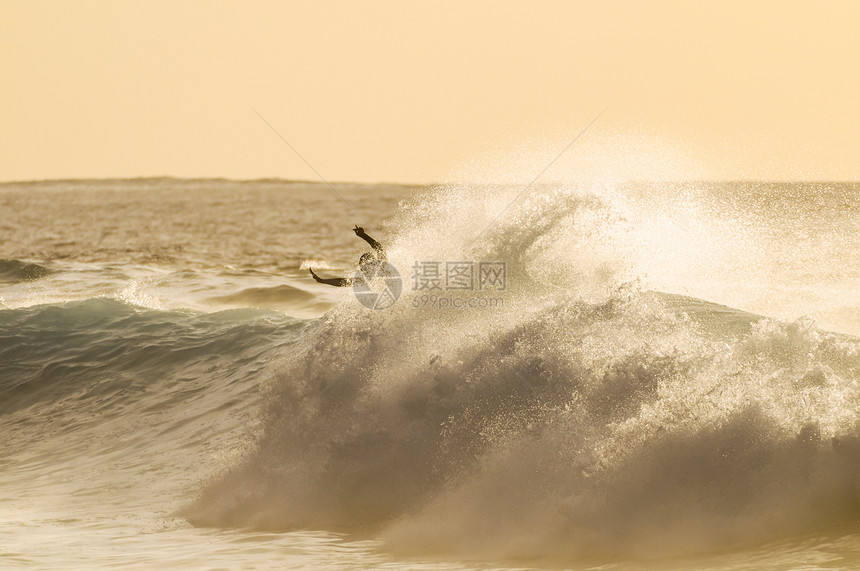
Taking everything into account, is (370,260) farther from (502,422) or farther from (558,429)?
(558,429)

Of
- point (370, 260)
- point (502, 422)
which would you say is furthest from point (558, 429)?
point (370, 260)

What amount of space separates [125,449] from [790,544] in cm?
766

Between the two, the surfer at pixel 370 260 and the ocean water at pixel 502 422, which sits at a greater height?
the surfer at pixel 370 260

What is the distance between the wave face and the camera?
19.2 feet

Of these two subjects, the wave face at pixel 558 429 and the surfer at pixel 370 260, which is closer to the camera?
the wave face at pixel 558 429

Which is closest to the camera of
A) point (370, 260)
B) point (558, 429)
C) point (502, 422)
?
point (558, 429)

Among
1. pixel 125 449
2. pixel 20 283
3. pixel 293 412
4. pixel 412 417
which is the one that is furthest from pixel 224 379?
pixel 20 283

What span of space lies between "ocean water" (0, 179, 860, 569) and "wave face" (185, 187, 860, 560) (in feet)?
0.06

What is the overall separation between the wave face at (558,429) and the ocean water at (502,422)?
2 cm

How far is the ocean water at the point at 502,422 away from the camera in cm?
588

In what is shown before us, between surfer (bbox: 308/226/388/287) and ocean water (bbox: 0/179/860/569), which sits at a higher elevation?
surfer (bbox: 308/226/388/287)

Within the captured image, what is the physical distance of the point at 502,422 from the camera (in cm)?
690

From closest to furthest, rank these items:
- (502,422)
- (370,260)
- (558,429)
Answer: (558,429)
(502,422)
(370,260)

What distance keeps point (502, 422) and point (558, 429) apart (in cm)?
54
